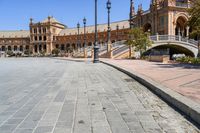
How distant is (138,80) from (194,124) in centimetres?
628

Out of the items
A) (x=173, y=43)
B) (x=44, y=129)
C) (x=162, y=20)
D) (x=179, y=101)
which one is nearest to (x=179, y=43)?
(x=173, y=43)

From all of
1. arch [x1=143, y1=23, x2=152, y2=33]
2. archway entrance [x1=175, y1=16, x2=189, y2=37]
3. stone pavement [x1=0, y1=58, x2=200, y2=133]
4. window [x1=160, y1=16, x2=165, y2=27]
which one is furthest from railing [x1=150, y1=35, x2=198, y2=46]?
stone pavement [x1=0, y1=58, x2=200, y2=133]

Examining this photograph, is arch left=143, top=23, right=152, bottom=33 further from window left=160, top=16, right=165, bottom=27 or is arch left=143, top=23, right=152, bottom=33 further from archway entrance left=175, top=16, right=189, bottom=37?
archway entrance left=175, top=16, right=189, bottom=37

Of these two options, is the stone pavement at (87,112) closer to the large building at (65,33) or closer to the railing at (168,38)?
the railing at (168,38)

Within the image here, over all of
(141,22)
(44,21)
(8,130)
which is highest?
(44,21)

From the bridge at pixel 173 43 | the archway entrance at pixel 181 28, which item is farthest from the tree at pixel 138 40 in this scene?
the archway entrance at pixel 181 28

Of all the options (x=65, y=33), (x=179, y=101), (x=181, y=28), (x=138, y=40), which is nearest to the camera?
(x=179, y=101)

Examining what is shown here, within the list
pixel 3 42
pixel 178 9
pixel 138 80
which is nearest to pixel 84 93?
pixel 138 80

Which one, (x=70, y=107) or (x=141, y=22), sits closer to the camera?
(x=70, y=107)

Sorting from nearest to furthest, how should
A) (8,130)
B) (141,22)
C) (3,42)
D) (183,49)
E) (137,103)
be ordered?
(8,130) < (137,103) < (183,49) < (141,22) < (3,42)

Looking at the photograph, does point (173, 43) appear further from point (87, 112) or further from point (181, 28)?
point (87, 112)

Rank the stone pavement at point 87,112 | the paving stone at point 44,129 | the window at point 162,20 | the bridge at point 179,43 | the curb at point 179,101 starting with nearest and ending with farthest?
the paving stone at point 44,129, the stone pavement at point 87,112, the curb at point 179,101, the bridge at point 179,43, the window at point 162,20

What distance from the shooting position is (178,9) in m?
62.7

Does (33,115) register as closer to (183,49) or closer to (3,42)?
(183,49)
